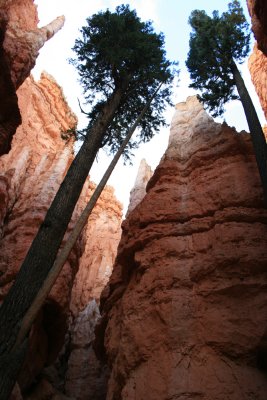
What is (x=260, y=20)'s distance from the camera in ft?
36.1

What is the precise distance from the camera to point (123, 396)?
7.98m

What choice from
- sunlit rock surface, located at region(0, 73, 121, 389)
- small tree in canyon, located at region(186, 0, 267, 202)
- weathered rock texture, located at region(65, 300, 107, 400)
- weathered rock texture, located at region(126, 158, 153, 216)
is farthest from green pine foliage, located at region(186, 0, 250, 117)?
weathered rock texture, located at region(65, 300, 107, 400)

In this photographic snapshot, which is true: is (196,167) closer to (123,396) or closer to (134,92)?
(134,92)

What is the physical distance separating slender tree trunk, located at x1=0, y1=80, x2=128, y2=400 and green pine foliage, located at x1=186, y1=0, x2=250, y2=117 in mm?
6229

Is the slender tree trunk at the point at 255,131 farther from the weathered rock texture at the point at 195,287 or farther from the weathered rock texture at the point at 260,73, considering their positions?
the weathered rock texture at the point at 260,73

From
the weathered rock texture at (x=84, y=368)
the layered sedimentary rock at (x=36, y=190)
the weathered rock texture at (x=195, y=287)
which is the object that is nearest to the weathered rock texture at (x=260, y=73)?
the weathered rock texture at (x=195, y=287)

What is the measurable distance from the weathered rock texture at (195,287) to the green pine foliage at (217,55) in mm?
1896

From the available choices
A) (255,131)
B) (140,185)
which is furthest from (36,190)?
(255,131)

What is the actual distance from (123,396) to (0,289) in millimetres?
9184

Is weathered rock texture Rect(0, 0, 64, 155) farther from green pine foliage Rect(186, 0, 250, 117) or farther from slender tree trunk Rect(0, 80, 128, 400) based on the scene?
green pine foliage Rect(186, 0, 250, 117)

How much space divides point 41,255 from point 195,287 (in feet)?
13.2

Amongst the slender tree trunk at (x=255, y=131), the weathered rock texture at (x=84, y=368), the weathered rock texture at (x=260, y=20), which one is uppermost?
the weathered rock texture at (x=260, y=20)

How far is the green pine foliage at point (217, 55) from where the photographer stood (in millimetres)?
14414

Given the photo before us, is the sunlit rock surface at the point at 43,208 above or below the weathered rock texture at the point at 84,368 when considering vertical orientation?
above
